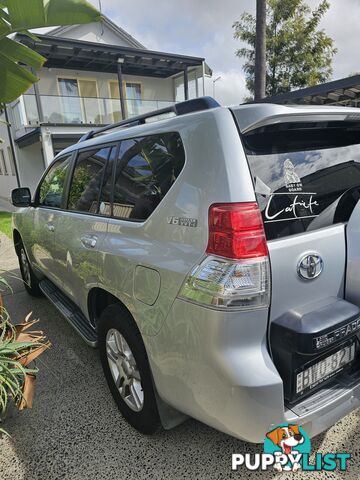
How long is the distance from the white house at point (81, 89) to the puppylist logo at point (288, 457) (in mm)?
13989

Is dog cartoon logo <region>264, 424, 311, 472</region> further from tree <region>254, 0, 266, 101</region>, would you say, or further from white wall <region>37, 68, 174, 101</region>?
white wall <region>37, 68, 174, 101</region>

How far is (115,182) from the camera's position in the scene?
→ 2391mm

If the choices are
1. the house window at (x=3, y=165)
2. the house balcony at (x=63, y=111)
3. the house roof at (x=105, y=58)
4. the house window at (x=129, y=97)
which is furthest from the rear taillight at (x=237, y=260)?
→ the house window at (x=3, y=165)

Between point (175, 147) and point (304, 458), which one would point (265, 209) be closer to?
point (175, 147)

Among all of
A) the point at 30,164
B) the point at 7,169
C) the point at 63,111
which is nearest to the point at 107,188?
the point at 63,111

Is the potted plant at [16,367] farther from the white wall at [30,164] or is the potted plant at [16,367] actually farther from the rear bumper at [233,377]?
the white wall at [30,164]

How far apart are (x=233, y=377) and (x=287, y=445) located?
568mm

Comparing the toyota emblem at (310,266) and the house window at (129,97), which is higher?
the house window at (129,97)

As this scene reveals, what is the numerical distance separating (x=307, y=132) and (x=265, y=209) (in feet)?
1.83

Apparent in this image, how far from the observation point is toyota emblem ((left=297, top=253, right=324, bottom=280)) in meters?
1.62

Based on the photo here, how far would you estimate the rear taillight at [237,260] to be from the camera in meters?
1.50

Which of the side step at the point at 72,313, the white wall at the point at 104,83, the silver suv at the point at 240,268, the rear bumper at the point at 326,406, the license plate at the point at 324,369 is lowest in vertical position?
the side step at the point at 72,313

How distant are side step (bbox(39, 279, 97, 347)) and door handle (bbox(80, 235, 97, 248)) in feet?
2.39

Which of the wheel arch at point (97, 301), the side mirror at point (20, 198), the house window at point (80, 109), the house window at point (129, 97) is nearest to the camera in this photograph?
the wheel arch at point (97, 301)
